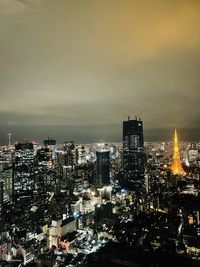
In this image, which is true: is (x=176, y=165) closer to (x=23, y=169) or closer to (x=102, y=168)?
(x=102, y=168)

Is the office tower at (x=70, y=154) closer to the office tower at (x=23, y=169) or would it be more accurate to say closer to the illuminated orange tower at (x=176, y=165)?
the office tower at (x=23, y=169)

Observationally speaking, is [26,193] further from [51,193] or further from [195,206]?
[195,206]

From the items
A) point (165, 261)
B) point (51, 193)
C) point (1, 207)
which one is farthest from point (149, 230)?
point (51, 193)

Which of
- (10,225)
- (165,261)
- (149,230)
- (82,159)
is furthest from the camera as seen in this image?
(82,159)

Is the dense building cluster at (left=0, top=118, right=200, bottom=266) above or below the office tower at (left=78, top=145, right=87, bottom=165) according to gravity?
below

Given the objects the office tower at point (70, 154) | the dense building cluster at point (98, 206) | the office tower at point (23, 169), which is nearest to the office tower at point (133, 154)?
the dense building cluster at point (98, 206)

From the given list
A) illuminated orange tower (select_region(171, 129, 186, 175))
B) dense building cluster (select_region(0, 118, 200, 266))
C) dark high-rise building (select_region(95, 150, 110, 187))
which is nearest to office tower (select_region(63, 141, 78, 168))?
dense building cluster (select_region(0, 118, 200, 266))

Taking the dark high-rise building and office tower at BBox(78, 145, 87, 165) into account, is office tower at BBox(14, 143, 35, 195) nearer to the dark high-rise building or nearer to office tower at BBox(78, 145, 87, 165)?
office tower at BBox(78, 145, 87, 165)
